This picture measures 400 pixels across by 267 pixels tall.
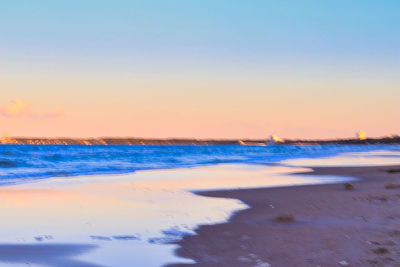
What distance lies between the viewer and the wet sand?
5.46 m

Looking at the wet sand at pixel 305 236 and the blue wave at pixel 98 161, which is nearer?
the wet sand at pixel 305 236

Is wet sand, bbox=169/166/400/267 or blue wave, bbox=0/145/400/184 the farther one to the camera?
blue wave, bbox=0/145/400/184

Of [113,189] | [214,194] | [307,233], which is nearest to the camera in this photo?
[307,233]

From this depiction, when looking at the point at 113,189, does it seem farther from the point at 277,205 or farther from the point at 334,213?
the point at 334,213

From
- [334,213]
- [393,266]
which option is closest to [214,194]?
[334,213]

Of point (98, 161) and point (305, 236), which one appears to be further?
point (98, 161)

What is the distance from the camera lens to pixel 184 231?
7090 millimetres

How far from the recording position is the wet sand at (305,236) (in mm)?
5465

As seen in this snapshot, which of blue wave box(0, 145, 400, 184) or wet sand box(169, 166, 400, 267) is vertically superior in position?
wet sand box(169, 166, 400, 267)

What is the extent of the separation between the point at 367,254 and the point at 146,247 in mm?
2479

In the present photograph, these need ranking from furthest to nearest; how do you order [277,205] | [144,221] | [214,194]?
[214,194] → [277,205] → [144,221]

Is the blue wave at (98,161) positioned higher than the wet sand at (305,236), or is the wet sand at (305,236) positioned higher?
the wet sand at (305,236)

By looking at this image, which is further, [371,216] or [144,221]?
[371,216]

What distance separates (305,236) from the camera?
675 centimetres
